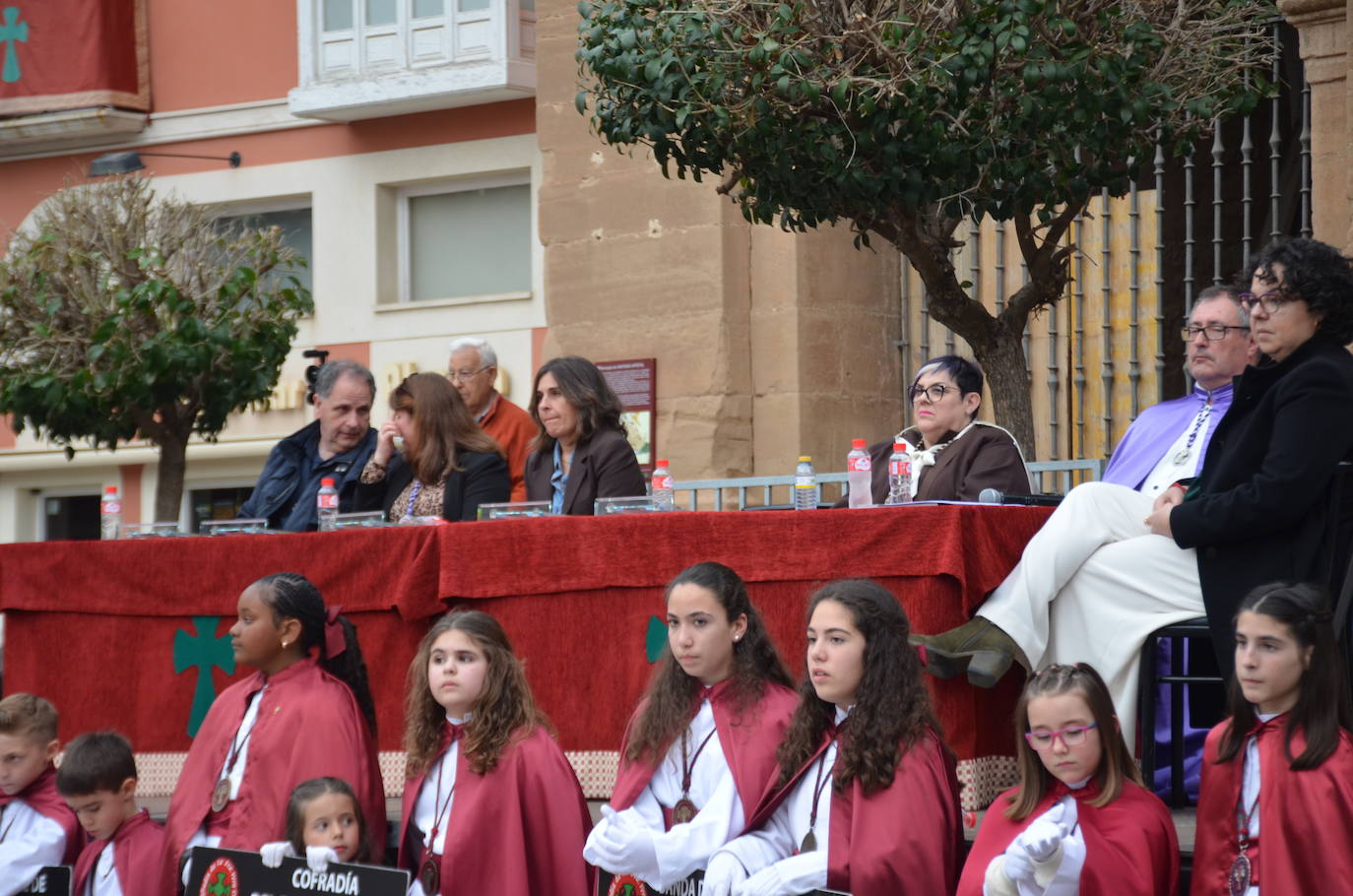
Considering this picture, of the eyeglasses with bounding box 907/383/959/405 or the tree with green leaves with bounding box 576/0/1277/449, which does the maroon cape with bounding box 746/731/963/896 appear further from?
the tree with green leaves with bounding box 576/0/1277/449

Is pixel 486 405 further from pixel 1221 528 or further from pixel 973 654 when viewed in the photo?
pixel 1221 528

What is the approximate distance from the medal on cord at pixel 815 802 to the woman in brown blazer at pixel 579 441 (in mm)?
2023

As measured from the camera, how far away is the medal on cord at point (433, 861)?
565cm

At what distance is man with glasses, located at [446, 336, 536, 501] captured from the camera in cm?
855

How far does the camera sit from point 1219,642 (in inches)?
215

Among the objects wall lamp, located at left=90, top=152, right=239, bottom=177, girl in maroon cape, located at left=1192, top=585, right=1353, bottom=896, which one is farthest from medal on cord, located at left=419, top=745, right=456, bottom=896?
wall lamp, located at left=90, top=152, right=239, bottom=177

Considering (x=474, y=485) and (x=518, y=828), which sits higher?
(x=474, y=485)

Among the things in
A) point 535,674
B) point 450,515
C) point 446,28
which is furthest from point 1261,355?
point 446,28

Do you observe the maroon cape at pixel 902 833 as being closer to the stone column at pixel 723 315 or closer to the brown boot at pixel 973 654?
the brown boot at pixel 973 654

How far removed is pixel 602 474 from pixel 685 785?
1844 mm

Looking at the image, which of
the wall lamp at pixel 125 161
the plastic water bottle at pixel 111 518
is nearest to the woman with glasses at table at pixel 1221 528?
the plastic water bottle at pixel 111 518

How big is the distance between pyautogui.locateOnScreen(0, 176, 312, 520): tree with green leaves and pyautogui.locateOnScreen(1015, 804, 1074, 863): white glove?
7670mm

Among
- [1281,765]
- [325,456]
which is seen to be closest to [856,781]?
[1281,765]

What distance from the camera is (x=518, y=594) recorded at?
6.70 metres
